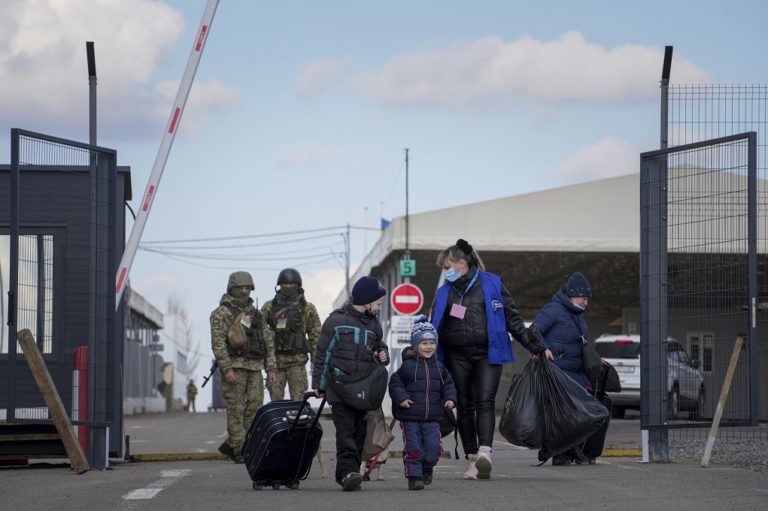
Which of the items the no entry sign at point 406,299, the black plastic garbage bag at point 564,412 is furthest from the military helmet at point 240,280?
the no entry sign at point 406,299

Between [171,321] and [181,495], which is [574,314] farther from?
[171,321]

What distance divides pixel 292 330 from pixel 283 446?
148 inches

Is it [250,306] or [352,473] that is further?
[250,306]

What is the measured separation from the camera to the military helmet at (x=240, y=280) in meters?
14.5

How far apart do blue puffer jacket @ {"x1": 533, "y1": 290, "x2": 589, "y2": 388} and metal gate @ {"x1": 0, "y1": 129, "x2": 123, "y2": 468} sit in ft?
13.8

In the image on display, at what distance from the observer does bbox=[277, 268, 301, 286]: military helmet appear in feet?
47.5

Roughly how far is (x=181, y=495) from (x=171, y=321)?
81.5 m

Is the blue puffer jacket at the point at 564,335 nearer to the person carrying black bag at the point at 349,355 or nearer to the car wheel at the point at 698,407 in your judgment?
the car wheel at the point at 698,407

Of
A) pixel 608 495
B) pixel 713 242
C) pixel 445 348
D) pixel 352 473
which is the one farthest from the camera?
pixel 713 242

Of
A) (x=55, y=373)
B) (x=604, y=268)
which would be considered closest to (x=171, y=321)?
(x=604, y=268)

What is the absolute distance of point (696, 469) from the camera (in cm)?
1278

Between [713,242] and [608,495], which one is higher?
[713,242]

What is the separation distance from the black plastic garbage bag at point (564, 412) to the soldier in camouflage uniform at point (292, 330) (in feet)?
10.9

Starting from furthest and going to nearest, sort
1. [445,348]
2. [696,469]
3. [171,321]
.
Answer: [171,321]
[696,469]
[445,348]
